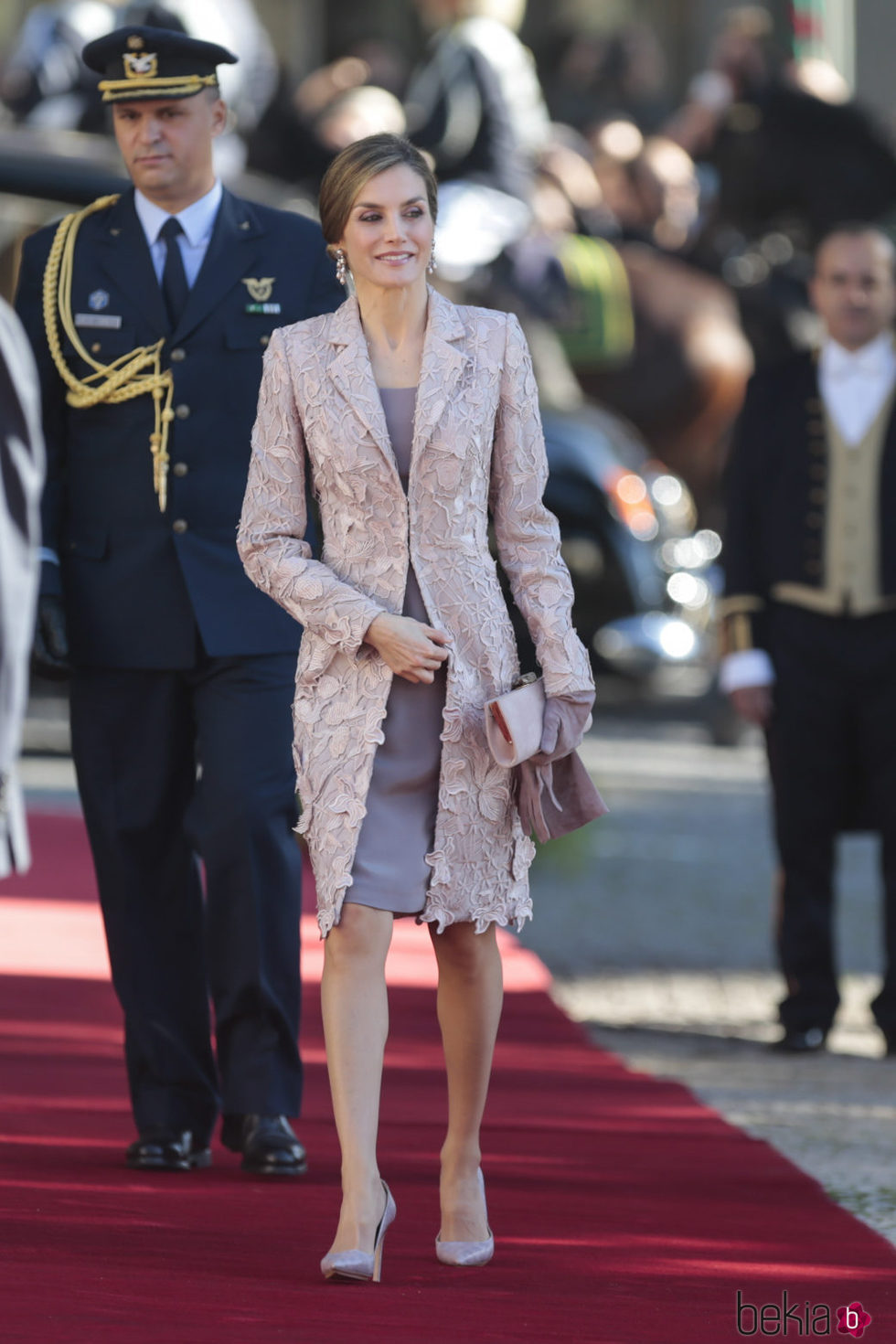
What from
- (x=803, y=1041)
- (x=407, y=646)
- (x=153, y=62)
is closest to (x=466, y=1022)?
(x=407, y=646)

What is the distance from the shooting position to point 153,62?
427cm

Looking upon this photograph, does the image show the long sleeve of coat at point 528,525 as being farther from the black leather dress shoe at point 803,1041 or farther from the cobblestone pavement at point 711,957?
the black leather dress shoe at point 803,1041

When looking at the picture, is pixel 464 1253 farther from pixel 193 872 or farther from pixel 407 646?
pixel 193 872

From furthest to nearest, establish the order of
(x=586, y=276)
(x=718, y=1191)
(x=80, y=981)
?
(x=586, y=276)
(x=80, y=981)
(x=718, y=1191)

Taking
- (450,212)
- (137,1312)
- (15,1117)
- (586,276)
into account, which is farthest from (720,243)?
(137,1312)

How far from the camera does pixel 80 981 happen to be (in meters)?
→ 5.83

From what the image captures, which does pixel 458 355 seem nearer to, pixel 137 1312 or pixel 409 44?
pixel 137 1312

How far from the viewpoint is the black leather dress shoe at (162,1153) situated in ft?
13.6

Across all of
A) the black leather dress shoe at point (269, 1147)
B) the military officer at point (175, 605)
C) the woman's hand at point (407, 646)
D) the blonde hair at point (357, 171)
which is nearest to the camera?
the woman's hand at point (407, 646)

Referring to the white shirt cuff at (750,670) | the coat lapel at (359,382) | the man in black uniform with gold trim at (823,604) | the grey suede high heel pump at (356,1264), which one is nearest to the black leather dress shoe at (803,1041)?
the man in black uniform with gold trim at (823,604)

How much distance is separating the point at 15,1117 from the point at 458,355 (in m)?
1.68

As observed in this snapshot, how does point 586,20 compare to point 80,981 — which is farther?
point 586,20

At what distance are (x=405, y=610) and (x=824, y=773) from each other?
2598 mm

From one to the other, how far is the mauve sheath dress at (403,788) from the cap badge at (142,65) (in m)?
0.97
